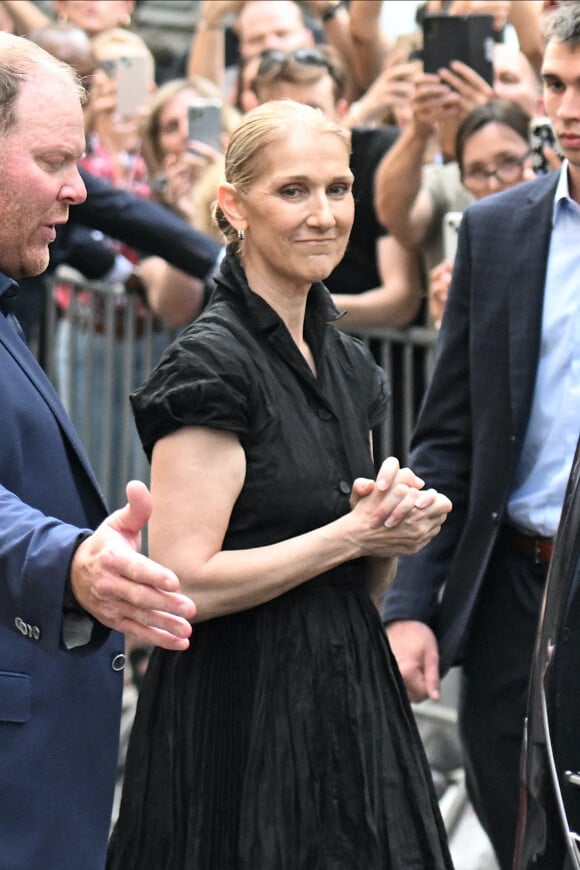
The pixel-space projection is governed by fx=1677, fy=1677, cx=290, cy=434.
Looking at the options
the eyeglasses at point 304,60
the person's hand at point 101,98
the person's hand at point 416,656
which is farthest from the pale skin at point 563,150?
the person's hand at point 101,98

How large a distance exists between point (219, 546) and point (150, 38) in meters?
10.2

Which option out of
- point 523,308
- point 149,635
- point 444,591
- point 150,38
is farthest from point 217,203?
point 150,38

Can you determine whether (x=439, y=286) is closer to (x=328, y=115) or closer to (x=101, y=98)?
(x=328, y=115)

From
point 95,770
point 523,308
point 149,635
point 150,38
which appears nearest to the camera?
point 149,635

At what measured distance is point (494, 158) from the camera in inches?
209

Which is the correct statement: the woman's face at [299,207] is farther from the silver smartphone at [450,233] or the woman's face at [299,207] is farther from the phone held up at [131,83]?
the phone held up at [131,83]

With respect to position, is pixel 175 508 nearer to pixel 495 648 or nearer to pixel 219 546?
pixel 219 546

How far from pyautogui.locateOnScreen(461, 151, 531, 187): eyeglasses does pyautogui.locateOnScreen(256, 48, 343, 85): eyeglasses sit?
36.2 inches

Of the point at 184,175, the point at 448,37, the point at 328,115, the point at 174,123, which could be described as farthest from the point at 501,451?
the point at 174,123

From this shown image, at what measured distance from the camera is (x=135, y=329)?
6477 mm

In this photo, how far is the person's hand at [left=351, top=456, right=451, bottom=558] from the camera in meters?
3.11

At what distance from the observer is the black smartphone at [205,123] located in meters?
6.36

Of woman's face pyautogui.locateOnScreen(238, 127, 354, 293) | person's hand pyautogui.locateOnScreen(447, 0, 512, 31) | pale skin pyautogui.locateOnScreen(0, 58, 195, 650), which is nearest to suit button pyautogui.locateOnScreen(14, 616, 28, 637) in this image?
pale skin pyautogui.locateOnScreen(0, 58, 195, 650)

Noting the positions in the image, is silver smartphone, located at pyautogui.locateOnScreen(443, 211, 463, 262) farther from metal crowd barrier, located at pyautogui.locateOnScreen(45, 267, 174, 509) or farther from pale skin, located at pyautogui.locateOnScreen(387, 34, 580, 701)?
metal crowd barrier, located at pyautogui.locateOnScreen(45, 267, 174, 509)
